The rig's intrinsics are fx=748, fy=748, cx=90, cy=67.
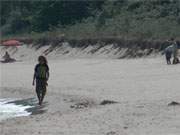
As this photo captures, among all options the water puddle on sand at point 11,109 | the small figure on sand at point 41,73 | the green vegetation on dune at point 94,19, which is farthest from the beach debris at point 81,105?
the green vegetation on dune at point 94,19

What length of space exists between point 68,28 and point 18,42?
6869mm

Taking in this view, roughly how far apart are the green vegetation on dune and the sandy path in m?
11.0

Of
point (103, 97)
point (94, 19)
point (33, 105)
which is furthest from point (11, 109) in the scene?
point (94, 19)

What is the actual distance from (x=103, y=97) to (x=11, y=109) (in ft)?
9.59

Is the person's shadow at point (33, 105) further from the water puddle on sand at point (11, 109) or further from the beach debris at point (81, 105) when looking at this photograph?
the beach debris at point (81, 105)

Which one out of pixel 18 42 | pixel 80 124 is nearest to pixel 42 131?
pixel 80 124

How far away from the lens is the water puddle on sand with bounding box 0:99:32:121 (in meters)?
20.8

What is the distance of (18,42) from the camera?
5703 centimetres

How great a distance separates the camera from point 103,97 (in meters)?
22.3

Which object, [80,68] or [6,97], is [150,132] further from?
[80,68]

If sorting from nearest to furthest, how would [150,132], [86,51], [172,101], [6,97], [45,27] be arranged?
1. [150,132]
2. [172,101]
3. [6,97]
4. [86,51]
5. [45,27]

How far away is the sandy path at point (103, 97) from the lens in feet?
48.0

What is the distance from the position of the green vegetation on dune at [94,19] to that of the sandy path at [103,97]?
11.0 metres

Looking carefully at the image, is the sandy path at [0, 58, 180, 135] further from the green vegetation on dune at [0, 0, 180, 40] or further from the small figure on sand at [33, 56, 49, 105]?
the green vegetation on dune at [0, 0, 180, 40]
